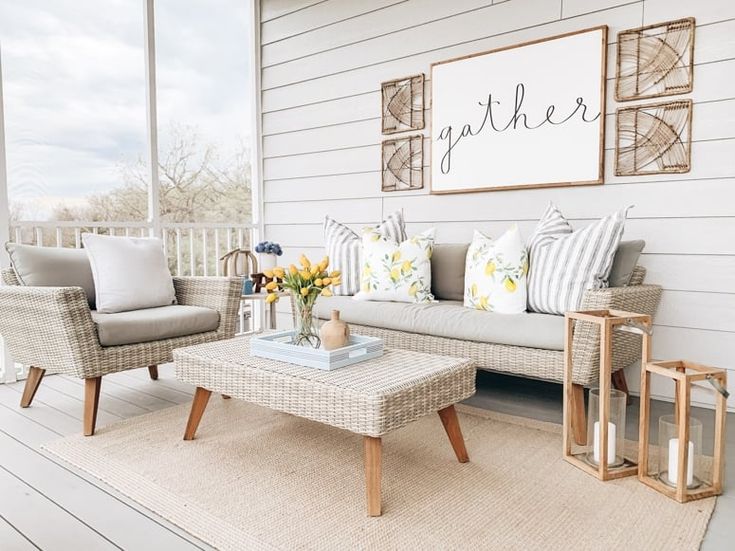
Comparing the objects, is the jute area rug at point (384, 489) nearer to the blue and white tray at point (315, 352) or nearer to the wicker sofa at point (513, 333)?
the wicker sofa at point (513, 333)

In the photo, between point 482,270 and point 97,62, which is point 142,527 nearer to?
point 482,270

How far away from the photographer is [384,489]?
190cm

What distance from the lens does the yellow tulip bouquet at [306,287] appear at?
6.95ft

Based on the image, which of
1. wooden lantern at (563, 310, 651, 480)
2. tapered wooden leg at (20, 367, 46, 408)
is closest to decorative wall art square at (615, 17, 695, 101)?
wooden lantern at (563, 310, 651, 480)

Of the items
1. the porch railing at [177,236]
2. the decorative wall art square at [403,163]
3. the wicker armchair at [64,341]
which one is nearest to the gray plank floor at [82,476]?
the wicker armchair at [64,341]

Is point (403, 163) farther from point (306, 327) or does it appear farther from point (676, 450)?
point (676, 450)

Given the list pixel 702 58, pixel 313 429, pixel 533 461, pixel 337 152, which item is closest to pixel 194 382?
pixel 313 429

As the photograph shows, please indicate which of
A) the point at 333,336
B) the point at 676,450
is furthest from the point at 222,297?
the point at 676,450

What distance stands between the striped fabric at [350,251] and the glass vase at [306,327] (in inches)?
50.3

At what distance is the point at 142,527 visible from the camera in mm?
1671

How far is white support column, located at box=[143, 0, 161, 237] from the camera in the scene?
3.86 m

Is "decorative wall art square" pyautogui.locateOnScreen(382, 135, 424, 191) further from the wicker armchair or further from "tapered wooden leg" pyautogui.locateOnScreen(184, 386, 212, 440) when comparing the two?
"tapered wooden leg" pyautogui.locateOnScreen(184, 386, 212, 440)

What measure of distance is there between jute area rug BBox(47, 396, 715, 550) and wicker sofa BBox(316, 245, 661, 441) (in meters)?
0.28

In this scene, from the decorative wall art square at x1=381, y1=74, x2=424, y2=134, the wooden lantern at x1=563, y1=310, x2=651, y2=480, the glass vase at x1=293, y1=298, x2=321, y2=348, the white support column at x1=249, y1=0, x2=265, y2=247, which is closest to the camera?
the wooden lantern at x1=563, y1=310, x2=651, y2=480
